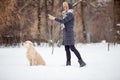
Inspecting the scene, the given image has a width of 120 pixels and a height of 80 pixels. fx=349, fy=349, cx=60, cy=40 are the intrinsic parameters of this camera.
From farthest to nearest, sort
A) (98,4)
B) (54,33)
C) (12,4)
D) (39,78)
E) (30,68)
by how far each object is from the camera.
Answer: (98,4) → (54,33) → (12,4) → (30,68) → (39,78)

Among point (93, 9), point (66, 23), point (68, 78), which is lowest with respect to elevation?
point (68, 78)

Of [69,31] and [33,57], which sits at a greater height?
[69,31]

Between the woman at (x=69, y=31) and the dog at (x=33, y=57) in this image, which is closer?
the woman at (x=69, y=31)

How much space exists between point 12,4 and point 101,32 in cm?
858

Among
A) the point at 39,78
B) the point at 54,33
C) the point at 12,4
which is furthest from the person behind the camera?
the point at 54,33

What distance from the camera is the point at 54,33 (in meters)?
24.6

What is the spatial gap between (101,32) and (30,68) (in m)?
18.2

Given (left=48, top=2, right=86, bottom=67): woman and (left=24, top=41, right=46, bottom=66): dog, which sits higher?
(left=48, top=2, right=86, bottom=67): woman

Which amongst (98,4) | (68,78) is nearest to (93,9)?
(98,4)

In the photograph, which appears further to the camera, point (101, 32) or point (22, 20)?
point (101, 32)

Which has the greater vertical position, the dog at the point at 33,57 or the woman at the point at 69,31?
the woman at the point at 69,31

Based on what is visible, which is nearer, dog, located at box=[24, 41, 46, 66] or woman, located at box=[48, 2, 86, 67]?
woman, located at box=[48, 2, 86, 67]

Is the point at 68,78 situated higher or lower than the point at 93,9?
lower

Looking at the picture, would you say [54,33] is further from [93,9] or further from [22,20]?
[93,9]
